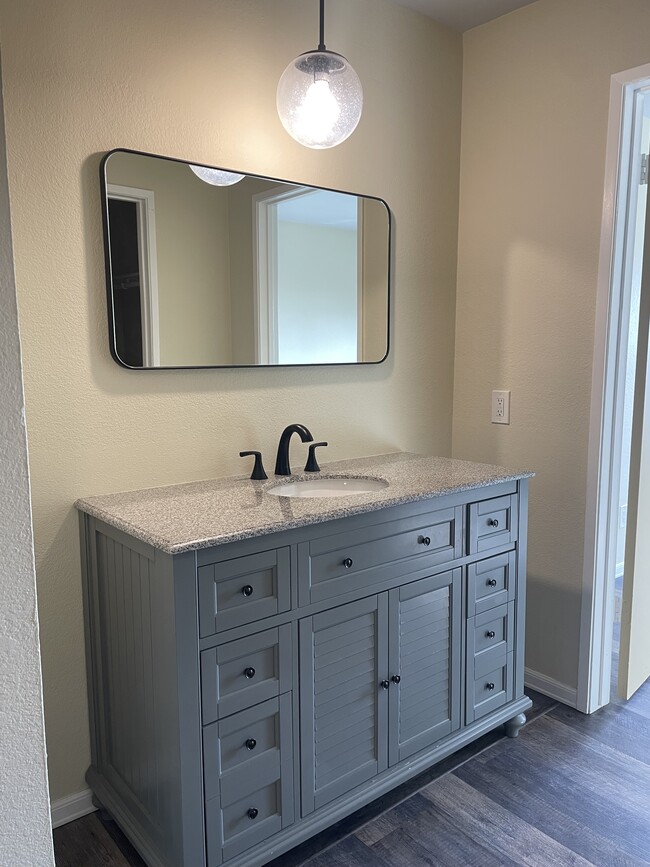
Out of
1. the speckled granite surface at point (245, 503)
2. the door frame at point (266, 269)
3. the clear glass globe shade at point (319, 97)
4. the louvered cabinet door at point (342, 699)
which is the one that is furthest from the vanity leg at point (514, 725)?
the clear glass globe shade at point (319, 97)

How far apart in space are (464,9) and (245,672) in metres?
2.31

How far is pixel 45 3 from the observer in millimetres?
1649

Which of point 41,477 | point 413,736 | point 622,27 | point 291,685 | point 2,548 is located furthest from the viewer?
point 622,27

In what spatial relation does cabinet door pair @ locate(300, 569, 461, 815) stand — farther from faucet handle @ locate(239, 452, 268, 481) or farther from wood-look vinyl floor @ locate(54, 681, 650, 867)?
faucet handle @ locate(239, 452, 268, 481)

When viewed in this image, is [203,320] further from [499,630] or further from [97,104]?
[499,630]

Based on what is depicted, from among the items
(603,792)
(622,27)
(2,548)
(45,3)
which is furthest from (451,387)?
(2,548)

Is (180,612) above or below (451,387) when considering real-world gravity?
below

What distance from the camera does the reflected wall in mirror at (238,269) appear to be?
1.84m

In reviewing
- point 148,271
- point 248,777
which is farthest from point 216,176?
point 248,777

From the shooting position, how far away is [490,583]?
213 centimetres

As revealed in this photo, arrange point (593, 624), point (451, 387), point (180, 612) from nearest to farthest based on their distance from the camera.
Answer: point (180, 612)
point (593, 624)
point (451, 387)

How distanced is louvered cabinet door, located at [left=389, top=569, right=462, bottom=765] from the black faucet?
1.74ft

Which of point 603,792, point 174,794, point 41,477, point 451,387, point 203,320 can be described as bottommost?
point 603,792

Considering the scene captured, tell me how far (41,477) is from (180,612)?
0.59 metres
